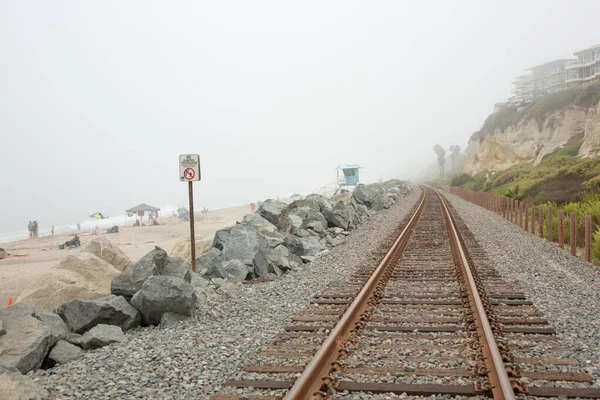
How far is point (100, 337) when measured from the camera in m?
6.11

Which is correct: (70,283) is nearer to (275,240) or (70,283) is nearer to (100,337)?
(100,337)

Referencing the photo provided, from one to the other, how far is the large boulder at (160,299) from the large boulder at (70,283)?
5.61ft

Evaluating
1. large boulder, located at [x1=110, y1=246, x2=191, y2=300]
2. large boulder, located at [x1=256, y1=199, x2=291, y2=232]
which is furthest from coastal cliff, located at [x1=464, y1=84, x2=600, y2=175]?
large boulder, located at [x1=110, y1=246, x2=191, y2=300]

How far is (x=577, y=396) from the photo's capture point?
4.02m

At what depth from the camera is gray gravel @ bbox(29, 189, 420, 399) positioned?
463 cm

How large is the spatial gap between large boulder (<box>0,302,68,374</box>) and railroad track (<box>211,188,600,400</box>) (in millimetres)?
2359

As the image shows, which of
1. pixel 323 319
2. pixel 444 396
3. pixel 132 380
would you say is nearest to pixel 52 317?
pixel 132 380

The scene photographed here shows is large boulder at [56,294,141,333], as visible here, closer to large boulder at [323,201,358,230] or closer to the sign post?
the sign post

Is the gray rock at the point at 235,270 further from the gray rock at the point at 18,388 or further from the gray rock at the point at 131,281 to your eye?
the gray rock at the point at 18,388

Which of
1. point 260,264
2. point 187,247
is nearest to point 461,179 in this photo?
point 187,247

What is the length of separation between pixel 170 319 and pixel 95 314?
1.02m

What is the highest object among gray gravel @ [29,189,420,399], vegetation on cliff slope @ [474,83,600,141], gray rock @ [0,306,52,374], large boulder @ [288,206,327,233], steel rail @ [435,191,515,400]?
vegetation on cliff slope @ [474,83,600,141]

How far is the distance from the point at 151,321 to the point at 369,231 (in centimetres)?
1273

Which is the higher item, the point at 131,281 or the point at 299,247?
the point at 131,281
